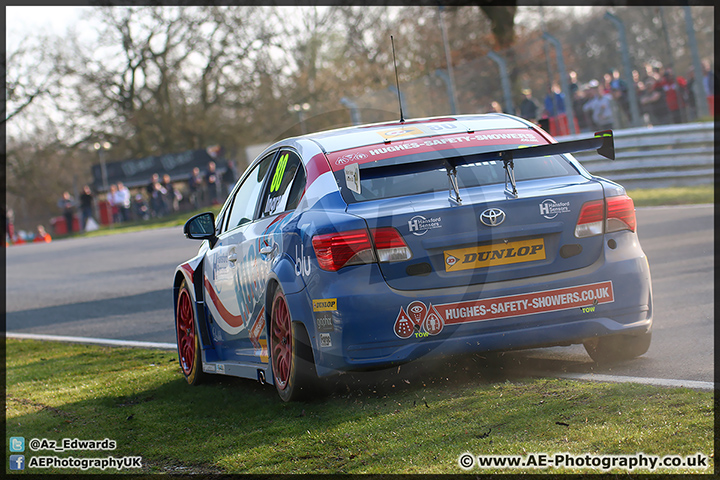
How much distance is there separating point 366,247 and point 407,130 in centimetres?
136

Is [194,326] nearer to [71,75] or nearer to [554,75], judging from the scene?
[554,75]

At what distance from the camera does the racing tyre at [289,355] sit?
5.52 m

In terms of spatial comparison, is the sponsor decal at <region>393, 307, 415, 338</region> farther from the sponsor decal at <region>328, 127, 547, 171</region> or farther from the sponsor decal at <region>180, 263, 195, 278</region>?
the sponsor decal at <region>180, 263, 195, 278</region>

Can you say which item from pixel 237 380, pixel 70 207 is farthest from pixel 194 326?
pixel 70 207

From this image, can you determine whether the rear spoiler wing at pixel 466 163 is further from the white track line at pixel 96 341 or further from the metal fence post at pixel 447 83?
the metal fence post at pixel 447 83

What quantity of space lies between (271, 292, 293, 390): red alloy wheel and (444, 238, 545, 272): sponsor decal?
105 centimetres

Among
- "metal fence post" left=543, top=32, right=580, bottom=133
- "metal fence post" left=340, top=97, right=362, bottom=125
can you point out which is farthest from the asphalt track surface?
"metal fence post" left=543, top=32, right=580, bottom=133

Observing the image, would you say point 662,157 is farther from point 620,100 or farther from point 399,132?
point 399,132

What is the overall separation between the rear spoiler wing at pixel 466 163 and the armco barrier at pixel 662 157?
1482cm

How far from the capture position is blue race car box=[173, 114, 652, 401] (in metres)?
5.21

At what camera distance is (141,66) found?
1962 inches

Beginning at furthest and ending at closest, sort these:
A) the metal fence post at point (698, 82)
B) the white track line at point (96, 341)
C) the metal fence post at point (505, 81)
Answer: the metal fence post at point (505, 81) < the metal fence post at point (698, 82) < the white track line at point (96, 341)

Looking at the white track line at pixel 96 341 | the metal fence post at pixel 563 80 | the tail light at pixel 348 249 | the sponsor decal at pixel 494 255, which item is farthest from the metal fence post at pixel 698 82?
the tail light at pixel 348 249

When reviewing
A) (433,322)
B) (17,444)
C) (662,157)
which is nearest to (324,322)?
(433,322)
